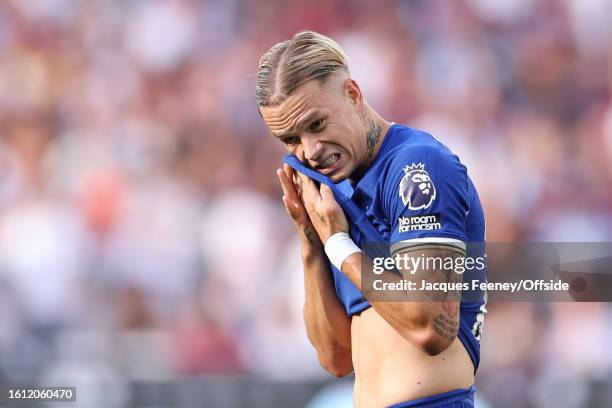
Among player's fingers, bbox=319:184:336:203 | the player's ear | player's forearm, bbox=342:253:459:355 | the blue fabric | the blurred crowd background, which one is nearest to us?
player's forearm, bbox=342:253:459:355

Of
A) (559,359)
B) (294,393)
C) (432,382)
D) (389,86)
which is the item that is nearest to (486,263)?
A: (432,382)

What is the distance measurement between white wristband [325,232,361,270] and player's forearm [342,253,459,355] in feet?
0.68

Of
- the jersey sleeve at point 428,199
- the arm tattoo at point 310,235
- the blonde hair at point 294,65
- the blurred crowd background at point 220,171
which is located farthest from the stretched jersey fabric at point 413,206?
the blurred crowd background at point 220,171

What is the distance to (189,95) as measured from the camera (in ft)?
→ 32.5

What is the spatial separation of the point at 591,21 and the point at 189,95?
3753mm

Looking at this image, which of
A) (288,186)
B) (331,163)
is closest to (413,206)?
(331,163)

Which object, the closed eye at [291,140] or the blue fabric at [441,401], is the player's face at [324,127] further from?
the blue fabric at [441,401]

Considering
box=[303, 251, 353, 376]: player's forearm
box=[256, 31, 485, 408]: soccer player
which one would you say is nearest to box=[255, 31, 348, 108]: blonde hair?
box=[256, 31, 485, 408]: soccer player

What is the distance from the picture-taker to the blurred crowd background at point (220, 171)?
7570 mm

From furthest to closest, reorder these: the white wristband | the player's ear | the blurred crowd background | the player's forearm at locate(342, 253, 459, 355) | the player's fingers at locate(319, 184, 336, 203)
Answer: the blurred crowd background < the player's ear < the player's fingers at locate(319, 184, 336, 203) < the white wristband < the player's forearm at locate(342, 253, 459, 355)

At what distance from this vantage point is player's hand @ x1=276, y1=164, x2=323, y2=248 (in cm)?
378

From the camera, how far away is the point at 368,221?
3.57 meters

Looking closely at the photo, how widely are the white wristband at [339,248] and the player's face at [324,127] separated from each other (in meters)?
0.22

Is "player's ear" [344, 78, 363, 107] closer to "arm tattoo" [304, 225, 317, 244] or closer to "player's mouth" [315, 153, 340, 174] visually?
"player's mouth" [315, 153, 340, 174]
